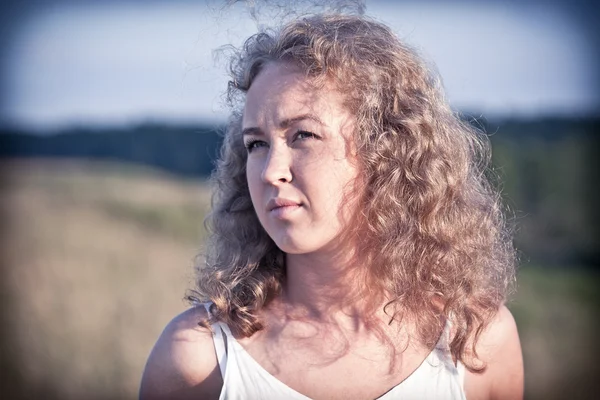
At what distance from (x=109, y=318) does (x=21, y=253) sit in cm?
199

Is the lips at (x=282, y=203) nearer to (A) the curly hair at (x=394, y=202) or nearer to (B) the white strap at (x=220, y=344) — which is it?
(A) the curly hair at (x=394, y=202)

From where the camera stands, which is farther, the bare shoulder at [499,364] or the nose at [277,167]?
the bare shoulder at [499,364]

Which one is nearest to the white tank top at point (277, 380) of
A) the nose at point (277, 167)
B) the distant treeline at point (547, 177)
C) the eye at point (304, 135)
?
the nose at point (277, 167)

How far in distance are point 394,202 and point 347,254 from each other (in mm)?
269

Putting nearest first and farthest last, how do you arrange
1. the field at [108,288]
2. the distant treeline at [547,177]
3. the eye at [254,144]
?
the eye at [254,144]
the field at [108,288]
the distant treeline at [547,177]

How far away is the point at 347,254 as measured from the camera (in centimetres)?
248

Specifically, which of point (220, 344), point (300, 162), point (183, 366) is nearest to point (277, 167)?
point (300, 162)

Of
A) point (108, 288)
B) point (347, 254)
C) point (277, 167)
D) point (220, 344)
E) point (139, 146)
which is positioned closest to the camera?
Result: point (277, 167)

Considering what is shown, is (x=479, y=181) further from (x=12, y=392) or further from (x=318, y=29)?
(x=12, y=392)

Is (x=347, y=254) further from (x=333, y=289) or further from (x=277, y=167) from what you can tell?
(x=277, y=167)

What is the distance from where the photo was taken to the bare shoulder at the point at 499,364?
2430mm

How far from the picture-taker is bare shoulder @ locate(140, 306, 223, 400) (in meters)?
2.33

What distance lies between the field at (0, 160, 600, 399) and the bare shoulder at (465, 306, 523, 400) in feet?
10.3

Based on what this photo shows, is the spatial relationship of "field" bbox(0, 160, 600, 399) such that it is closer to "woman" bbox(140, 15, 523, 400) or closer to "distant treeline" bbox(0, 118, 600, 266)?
"distant treeline" bbox(0, 118, 600, 266)
